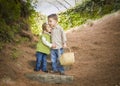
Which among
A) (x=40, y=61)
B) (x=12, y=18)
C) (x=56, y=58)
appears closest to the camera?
(x=40, y=61)

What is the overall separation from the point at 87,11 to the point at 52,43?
12.8 m

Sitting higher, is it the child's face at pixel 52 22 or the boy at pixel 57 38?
the child's face at pixel 52 22

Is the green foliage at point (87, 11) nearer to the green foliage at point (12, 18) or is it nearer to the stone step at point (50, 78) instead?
the green foliage at point (12, 18)

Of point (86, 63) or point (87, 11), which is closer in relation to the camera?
point (86, 63)

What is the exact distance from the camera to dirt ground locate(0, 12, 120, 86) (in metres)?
8.01

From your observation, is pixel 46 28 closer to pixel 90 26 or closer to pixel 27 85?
pixel 27 85

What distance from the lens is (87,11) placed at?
69.2 ft

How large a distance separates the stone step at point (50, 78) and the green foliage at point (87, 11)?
459 inches

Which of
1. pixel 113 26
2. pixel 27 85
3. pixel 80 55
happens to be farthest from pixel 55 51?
pixel 113 26

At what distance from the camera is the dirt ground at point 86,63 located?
8.01 metres

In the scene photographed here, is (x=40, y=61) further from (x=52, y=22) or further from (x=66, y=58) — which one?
(x=52, y=22)

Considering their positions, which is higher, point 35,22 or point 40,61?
point 35,22

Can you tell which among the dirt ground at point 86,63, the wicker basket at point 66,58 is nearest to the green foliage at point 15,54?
the dirt ground at point 86,63

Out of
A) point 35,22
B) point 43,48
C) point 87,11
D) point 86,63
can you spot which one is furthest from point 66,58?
point 87,11
